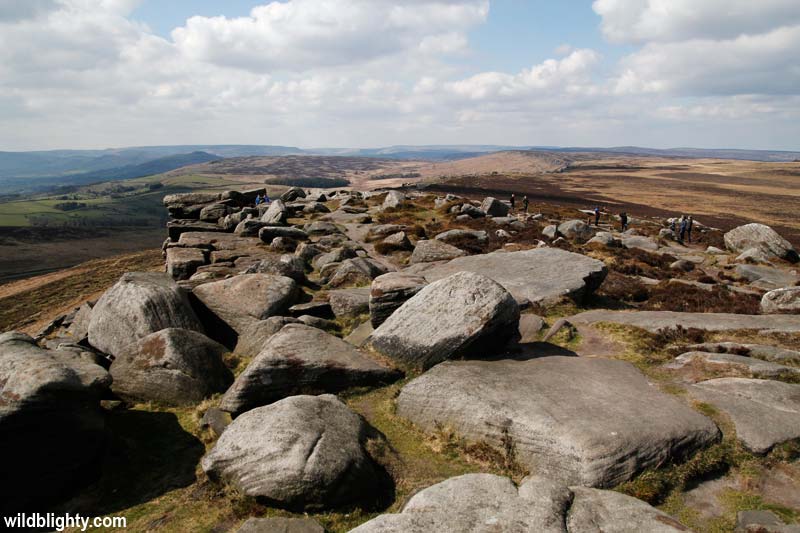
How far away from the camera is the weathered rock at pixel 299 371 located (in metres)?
14.4

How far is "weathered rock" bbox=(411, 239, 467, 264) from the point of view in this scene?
3072 centimetres

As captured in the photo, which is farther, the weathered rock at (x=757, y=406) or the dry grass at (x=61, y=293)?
the dry grass at (x=61, y=293)

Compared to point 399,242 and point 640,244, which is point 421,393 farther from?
point 640,244

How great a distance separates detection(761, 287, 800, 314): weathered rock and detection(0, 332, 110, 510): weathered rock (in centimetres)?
2835

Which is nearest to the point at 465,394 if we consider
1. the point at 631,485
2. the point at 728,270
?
the point at 631,485

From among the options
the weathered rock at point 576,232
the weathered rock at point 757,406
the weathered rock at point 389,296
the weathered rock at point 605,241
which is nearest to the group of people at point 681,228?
the weathered rock at point 576,232

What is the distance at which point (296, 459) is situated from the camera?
34.7 feet

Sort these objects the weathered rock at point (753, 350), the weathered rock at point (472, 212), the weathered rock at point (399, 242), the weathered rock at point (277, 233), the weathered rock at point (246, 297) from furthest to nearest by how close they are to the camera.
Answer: the weathered rock at point (472, 212) < the weathered rock at point (277, 233) < the weathered rock at point (399, 242) < the weathered rock at point (246, 297) < the weathered rock at point (753, 350)

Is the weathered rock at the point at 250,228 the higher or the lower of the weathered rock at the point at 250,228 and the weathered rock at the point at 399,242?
the higher

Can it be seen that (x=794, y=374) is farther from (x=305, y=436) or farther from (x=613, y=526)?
(x=305, y=436)

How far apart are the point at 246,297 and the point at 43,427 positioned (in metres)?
10.7

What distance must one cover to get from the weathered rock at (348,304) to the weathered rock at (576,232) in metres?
28.6

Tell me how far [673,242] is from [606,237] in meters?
13.4

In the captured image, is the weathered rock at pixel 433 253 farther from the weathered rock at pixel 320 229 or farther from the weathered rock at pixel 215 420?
the weathered rock at pixel 215 420
